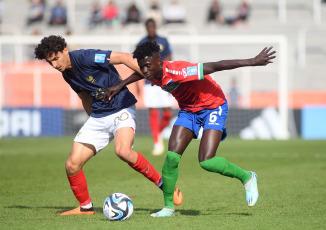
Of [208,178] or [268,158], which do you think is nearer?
[208,178]

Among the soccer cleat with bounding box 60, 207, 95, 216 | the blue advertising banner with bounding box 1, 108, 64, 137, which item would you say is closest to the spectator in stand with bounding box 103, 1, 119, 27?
the blue advertising banner with bounding box 1, 108, 64, 137

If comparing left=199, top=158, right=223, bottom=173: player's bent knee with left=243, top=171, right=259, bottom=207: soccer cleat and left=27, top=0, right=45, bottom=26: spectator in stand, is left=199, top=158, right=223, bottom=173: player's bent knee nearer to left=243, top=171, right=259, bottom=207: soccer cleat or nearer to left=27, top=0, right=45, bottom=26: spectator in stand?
left=243, top=171, right=259, bottom=207: soccer cleat

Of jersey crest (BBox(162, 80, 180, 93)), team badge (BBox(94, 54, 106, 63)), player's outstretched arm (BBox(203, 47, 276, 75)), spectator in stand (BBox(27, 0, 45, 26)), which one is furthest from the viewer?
spectator in stand (BBox(27, 0, 45, 26))

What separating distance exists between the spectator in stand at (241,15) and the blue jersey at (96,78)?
20509 millimetres

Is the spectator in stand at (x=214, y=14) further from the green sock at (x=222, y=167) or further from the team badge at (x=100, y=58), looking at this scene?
the green sock at (x=222, y=167)

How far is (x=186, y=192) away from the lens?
30.0 feet

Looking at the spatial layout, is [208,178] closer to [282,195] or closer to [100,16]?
[282,195]

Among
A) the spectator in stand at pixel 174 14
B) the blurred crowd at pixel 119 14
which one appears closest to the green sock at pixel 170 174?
the blurred crowd at pixel 119 14

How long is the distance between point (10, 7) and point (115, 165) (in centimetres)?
1931

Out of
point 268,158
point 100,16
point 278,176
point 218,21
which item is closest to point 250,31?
point 218,21

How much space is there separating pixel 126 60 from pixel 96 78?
449 millimetres

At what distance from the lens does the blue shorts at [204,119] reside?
7223mm

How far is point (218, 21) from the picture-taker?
27328mm

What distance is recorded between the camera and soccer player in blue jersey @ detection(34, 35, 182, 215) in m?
7.23
